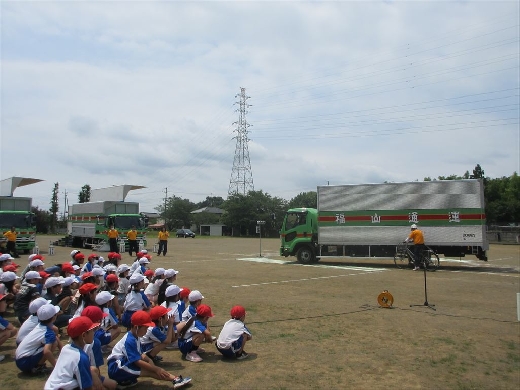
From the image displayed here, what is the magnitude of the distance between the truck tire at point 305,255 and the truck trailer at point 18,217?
16351 mm

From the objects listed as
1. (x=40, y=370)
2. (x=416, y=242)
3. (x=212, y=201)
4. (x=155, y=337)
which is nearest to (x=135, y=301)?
(x=155, y=337)

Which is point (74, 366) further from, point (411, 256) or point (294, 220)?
point (294, 220)

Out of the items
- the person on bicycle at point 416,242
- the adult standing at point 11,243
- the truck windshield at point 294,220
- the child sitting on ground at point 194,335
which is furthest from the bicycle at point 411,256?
the adult standing at point 11,243

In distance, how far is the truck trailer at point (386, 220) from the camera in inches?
684

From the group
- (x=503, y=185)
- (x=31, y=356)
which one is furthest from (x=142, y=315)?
(x=503, y=185)

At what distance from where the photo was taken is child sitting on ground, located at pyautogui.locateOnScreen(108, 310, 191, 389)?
4922mm

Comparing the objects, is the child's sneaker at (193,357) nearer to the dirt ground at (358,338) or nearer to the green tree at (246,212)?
the dirt ground at (358,338)

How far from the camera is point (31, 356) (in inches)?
213

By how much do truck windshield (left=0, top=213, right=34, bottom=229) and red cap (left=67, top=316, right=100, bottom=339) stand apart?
2329 cm

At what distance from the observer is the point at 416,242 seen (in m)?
16.9

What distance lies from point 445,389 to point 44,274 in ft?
24.4

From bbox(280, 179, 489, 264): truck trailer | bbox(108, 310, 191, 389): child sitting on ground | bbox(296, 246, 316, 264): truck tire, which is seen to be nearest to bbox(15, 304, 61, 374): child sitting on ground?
bbox(108, 310, 191, 389): child sitting on ground

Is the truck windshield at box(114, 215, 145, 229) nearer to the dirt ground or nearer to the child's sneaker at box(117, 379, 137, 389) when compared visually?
the dirt ground

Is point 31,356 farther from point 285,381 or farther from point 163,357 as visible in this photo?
point 285,381
